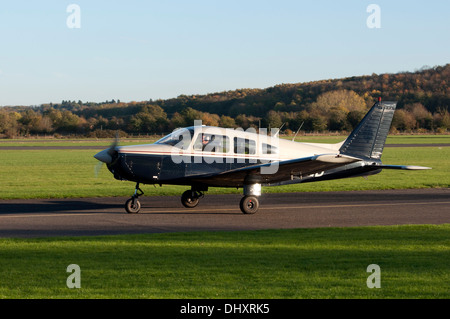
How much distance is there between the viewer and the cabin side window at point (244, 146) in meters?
17.8

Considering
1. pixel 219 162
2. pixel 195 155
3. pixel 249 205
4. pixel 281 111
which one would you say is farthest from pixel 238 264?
pixel 281 111

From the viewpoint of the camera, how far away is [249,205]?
57.6ft

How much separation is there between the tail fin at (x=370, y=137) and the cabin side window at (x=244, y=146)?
11.3ft

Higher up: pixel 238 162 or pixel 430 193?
pixel 238 162

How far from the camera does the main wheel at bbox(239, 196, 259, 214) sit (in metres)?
17.5

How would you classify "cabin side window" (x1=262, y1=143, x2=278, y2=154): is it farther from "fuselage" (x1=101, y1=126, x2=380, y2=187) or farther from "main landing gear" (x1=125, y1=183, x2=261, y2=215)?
"main landing gear" (x1=125, y1=183, x2=261, y2=215)

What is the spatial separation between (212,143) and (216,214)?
210 cm

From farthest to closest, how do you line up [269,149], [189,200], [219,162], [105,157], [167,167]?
1. [189,200]
2. [269,149]
3. [219,162]
4. [167,167]
5. [105,157]

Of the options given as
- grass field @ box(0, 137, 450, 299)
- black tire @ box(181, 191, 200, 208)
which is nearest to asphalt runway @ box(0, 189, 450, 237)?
black tire @ box(181, 191, 200, 208)

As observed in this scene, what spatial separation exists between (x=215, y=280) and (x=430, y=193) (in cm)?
1655

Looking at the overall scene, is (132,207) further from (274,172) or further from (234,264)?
(234,264)

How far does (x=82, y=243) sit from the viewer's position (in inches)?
472
